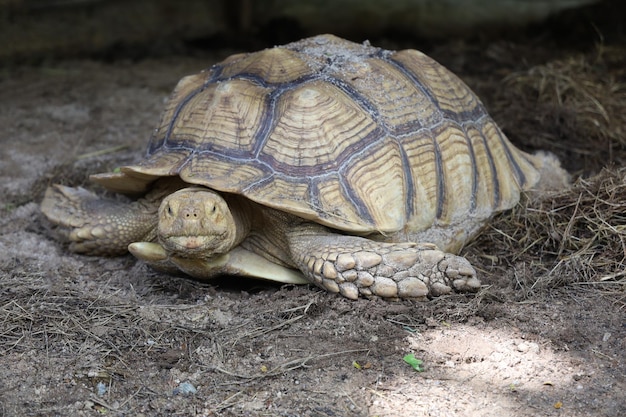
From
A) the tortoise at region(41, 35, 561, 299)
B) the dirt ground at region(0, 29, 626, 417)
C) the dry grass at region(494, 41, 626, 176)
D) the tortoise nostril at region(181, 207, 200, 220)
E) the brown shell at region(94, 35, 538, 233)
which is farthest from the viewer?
the dry grass at region(494, 41, 626, 176)

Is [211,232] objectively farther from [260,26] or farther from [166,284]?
[260,26]

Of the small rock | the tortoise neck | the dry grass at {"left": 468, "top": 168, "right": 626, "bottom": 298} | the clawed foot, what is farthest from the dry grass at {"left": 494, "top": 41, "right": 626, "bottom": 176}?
the small rock

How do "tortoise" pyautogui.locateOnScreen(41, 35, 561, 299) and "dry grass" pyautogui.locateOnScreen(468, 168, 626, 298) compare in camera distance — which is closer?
"tortoise" pyautogui.locateOnScreen(41, 35, 561, 299)

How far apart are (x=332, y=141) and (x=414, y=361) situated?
1.16 m

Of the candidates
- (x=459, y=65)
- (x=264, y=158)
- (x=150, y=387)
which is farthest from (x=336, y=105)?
(x=459, y=65)

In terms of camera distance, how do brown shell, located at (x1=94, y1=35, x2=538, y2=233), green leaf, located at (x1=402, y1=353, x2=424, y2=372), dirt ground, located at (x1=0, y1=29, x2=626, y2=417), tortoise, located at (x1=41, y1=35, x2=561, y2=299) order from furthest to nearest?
1. brown shell, located at (x1=94, y1=35, x2=538, y2=233)
2. tortoise, located at (x1=41, y1=35, x2=561, y2=299)
3. green leaf, located at (x1=402, y1=353, x2=424, y2=372)
4. dirt ground, located at (x1=0, y1=29, x2=626, y2=417)

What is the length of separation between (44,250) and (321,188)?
1.59 m

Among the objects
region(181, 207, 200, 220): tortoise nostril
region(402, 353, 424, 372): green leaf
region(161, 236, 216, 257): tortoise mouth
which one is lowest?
region(402, 353, 424, 372): green leaf

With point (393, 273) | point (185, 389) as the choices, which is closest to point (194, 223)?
point (185, 389)

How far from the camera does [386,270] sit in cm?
323

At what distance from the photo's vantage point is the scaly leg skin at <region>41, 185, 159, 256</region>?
3.84 meters

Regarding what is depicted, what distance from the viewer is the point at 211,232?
3.21m

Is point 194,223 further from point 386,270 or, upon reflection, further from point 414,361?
point 414,361

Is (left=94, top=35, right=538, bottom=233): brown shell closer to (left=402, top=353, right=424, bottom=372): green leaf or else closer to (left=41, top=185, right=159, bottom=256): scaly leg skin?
(left=41, top=185, right=159, bottom=256): scaly leg skin
